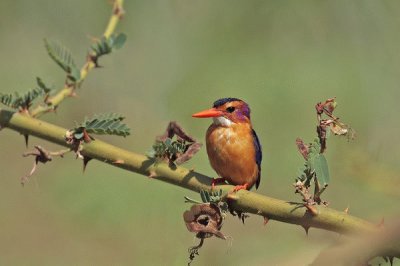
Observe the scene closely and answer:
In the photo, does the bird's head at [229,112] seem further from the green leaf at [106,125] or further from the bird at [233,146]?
the green leaf at [106,125]

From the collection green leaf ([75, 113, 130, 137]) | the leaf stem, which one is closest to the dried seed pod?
the leaf stem

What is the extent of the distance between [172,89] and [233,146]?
110cm

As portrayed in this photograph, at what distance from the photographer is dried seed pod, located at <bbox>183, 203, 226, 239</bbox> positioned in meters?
0.98

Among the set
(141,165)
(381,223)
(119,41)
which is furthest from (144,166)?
(381,223)

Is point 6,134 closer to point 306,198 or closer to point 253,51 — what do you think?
point 253,51

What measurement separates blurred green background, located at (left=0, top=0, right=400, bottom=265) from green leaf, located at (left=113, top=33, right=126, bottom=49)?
1.27ft

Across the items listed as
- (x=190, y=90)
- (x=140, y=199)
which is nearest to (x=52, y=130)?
(x=140, y=199)

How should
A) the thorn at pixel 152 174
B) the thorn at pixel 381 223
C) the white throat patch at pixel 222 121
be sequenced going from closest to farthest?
1. the thorn at pixel 381 223
2. the thorn at pixel 152 174
3. the white throat patch at pixel 222 121

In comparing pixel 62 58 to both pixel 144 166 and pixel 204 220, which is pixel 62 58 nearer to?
pixel 144 166

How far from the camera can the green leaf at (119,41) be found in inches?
46.4

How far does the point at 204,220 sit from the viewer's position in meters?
1.00

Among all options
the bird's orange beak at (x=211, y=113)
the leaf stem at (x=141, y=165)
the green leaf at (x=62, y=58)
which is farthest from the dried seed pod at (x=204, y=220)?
the bird's orange beak at (x=211, y=113)

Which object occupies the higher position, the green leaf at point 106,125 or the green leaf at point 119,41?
the green leaf at point 119,41

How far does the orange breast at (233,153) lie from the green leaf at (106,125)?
788 mm
